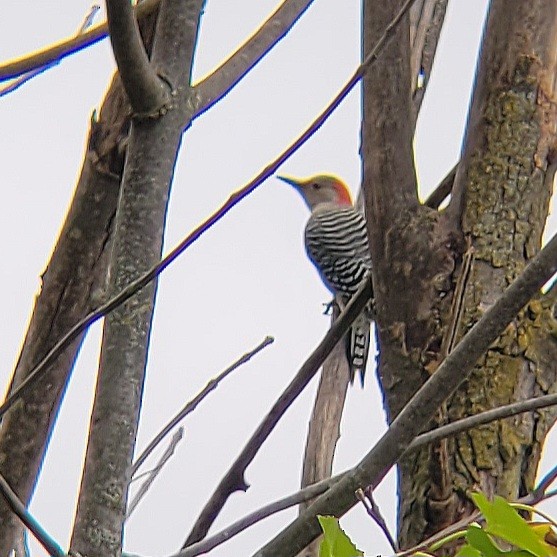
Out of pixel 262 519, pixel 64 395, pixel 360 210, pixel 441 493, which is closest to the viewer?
pixel 262 519

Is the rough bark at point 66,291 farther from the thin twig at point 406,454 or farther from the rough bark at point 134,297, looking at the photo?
the thin twig at point 406,454

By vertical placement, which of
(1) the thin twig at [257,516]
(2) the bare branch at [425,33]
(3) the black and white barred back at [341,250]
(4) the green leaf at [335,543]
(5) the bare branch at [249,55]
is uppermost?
(3) the black and white barred back at [341,250]

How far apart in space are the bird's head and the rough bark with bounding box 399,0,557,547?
11.7 feet

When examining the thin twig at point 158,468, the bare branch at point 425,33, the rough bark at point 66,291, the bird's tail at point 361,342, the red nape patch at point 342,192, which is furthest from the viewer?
the red nape patch at point 342,192

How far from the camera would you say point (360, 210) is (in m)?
3.72

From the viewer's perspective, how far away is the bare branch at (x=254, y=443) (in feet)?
3.64

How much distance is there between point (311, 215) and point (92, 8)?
11.4 ft

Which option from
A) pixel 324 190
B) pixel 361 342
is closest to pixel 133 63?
pixel 361 342

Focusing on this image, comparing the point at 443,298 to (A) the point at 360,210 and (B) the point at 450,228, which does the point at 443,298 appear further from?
(A) the point at 360,210

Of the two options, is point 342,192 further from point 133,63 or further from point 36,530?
point 36,530

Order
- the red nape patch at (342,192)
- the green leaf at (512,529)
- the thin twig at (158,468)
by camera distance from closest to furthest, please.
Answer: the green leaf at (512,529)
the thin twig at (158,468)
the red nape patch at (342,192)

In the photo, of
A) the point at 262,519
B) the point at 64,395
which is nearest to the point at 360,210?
the point at 64,395

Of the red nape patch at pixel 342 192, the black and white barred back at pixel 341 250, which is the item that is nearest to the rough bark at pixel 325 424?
the black and white barred back at pixel 341 250

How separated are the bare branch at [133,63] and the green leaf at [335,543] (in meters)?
0.47
